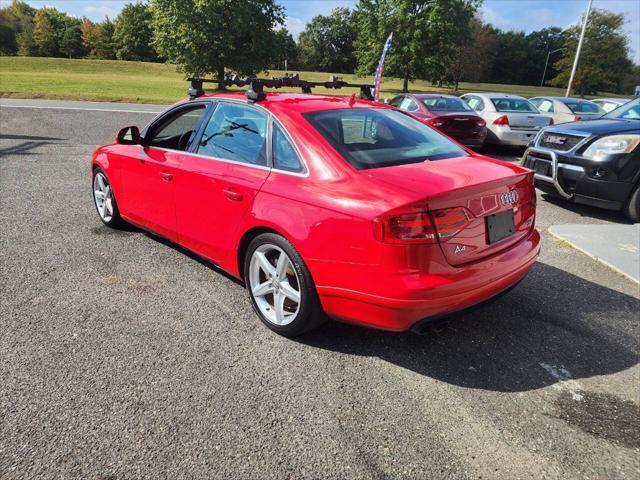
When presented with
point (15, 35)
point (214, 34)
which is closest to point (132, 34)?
point (15, 35)

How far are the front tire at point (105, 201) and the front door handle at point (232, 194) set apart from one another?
2.22 metres

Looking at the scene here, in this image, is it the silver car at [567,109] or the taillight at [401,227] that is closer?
the taillight at [401,227]

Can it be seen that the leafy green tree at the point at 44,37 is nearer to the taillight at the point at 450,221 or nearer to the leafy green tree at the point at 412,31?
the leafy green tree at the point at 412,31

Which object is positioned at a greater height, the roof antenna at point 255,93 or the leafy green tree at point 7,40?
the leafy green tree at point 7,40

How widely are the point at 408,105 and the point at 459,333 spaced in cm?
956

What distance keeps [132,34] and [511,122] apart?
8705 centimetres

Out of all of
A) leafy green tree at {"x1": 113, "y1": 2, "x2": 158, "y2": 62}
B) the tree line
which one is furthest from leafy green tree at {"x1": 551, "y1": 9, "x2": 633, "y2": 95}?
leafy green tree at {"x1": 113, "y1": 2, "x2": 158, "y2": 62}

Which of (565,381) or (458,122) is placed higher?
(458,122)

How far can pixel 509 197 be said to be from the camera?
115 inches

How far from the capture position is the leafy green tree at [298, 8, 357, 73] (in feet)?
328

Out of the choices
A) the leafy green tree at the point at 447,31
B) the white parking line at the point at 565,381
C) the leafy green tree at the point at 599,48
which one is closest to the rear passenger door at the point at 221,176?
the white parking line at the point at 565,381

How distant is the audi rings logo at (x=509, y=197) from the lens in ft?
9.39

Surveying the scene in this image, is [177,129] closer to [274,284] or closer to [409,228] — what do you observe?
[274,284]

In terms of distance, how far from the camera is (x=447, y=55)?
4603cm
